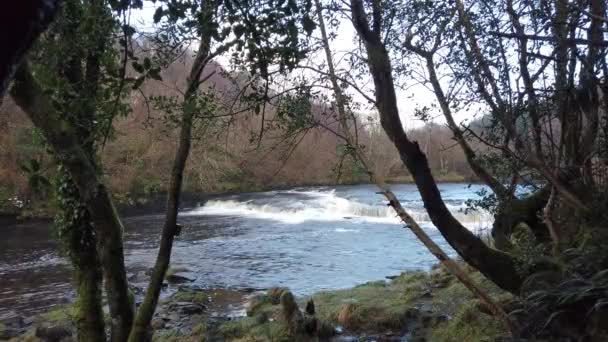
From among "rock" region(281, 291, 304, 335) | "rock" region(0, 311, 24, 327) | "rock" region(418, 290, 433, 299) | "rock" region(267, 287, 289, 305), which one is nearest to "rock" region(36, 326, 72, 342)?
"rock" region(0, 311, 24, 327)

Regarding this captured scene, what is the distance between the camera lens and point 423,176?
4566 millimetres

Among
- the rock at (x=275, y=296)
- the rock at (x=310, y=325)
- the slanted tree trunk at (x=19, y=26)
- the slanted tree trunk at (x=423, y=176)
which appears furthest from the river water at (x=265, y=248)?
the slanted tree trunk at (x=19, y=26)

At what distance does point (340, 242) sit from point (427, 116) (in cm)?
1094

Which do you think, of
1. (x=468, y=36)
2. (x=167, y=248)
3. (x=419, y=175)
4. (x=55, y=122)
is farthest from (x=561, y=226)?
(x=55, y=122)

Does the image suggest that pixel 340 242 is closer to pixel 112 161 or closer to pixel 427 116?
pixel 427 116

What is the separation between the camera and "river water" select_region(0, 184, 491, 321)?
12.4 metres

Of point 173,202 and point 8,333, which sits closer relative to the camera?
point 173,202

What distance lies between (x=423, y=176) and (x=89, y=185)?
9.16 feet

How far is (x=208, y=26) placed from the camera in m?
2.22

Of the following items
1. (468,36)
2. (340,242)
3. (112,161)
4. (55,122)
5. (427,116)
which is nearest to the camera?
(55,122)

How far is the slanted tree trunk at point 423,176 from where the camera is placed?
4.48 metres

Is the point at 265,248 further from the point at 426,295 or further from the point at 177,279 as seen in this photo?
the point at 426,295

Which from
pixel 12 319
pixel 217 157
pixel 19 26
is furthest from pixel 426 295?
pixel 19 26

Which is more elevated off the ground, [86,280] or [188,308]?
[86,280]
